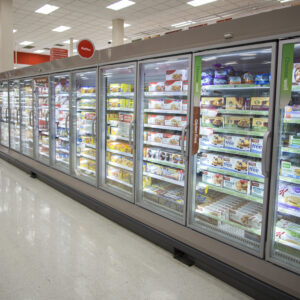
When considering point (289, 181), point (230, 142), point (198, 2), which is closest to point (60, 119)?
point (230, 142)

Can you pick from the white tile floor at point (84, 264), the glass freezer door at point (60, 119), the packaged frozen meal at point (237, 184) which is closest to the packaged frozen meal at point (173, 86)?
the packaged frozen meal at point (237, 184)

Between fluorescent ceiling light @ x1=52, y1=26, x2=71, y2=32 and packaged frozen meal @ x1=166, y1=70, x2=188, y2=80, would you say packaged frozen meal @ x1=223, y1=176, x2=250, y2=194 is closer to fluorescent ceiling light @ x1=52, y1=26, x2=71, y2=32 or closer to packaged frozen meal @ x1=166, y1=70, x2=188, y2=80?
packaged frozen meal @ x1=166, y1=70, x2=188, y2=80

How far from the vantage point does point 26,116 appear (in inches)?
273

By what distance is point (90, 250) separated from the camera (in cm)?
305

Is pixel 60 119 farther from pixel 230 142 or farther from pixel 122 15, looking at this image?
pixel 122 15

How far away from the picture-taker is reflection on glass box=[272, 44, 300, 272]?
2.24 m

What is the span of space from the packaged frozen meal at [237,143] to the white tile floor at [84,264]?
1.21 m

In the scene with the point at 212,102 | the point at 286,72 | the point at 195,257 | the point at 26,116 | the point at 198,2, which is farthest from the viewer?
the point at 198,2

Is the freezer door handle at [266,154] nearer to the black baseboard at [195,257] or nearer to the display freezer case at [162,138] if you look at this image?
the black baseboard at [195,257]

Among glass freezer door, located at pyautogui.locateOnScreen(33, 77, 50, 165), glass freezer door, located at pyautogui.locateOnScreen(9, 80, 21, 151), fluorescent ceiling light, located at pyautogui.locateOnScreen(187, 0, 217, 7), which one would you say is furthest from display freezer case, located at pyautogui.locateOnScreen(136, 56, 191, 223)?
fluorescent ceiling light, located at pyautogui.locateOnScreen(187, 0, 217, 7)

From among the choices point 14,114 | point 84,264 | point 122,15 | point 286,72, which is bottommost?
point 84,264

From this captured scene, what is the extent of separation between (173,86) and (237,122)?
0.92 metres

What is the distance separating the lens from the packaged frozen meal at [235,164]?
2.79m

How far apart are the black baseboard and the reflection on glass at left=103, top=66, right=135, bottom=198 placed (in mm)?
406
